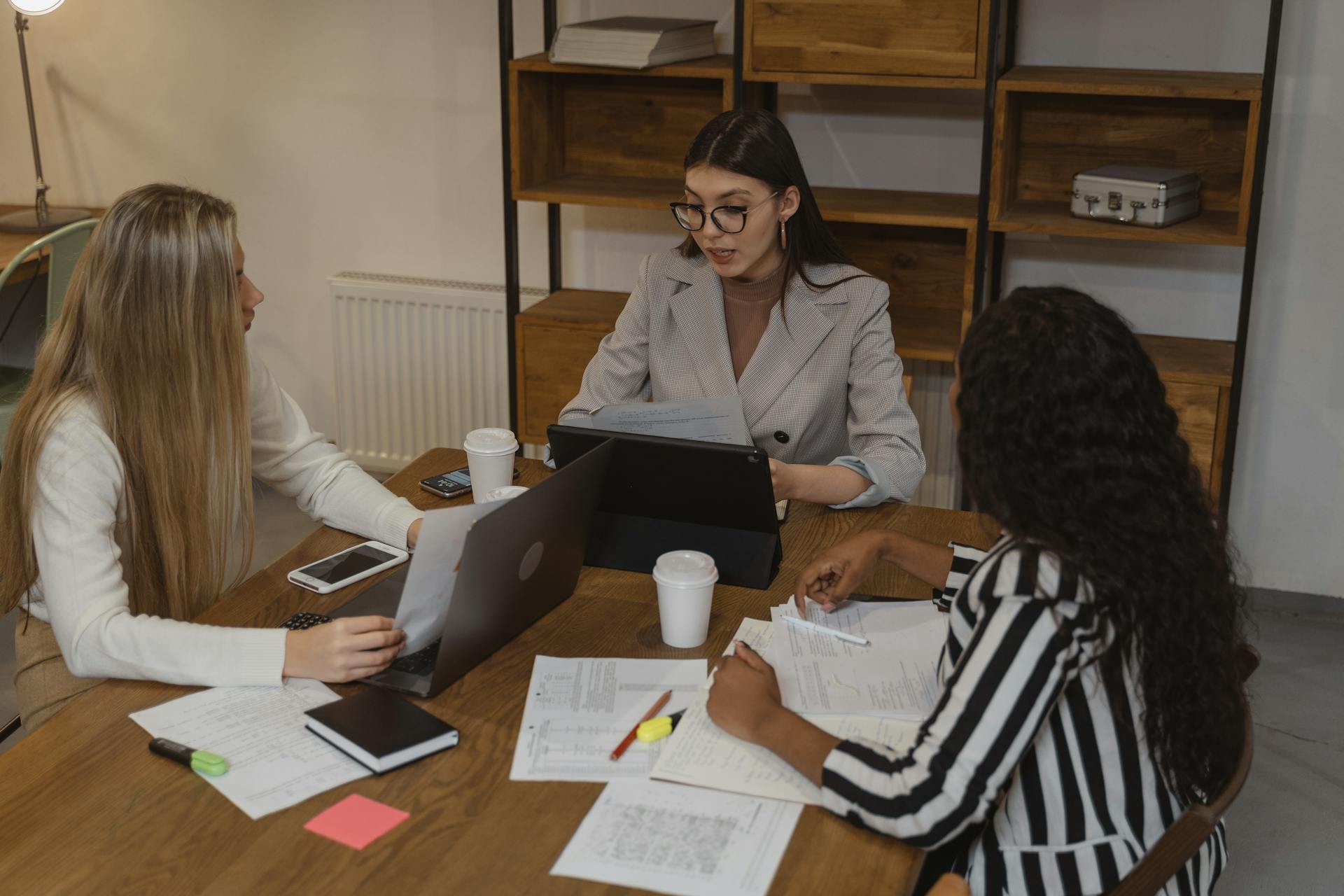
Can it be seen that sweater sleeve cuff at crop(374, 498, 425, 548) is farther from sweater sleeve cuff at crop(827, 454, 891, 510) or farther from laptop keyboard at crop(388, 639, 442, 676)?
sweater sleeve cuff at crop(827, 454, 891, 510)

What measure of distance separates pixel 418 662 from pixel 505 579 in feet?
0.45

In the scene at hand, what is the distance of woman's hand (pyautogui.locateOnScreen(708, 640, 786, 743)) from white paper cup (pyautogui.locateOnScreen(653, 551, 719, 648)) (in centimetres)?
13

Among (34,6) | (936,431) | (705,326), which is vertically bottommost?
(936,431)

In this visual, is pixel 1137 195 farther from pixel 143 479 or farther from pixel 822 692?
pixel 143 479

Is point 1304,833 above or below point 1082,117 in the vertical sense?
below

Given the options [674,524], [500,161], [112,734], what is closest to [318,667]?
[112,734]

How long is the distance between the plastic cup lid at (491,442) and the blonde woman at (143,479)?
0.31 m

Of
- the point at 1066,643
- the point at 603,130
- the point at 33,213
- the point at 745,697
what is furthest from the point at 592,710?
the point at 33,213

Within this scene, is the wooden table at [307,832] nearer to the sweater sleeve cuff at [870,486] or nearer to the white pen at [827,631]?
the white pen at [827,631]

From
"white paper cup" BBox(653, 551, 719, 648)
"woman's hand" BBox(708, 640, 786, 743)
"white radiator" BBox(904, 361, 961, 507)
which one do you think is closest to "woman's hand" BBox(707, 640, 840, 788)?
"woman's hand" BBox(708, 640, 786, 743)

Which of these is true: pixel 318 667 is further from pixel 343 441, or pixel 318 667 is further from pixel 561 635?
pixel 343 441

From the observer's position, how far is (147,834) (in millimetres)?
1167

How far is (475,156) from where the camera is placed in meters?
3.49

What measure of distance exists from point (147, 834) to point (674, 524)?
75cm
